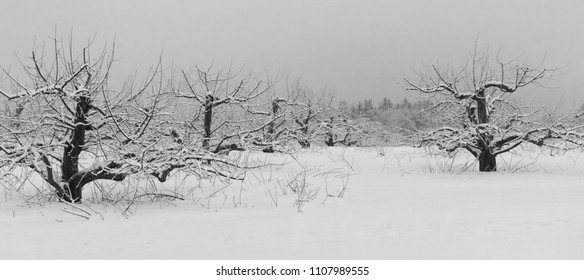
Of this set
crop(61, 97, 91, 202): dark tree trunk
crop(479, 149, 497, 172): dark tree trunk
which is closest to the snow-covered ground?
Answer: crop(61, 97, 91, 202): dark tree trunk

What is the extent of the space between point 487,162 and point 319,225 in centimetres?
797

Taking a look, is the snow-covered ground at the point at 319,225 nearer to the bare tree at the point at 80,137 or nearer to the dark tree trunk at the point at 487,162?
the bare tree at the point at 80,137

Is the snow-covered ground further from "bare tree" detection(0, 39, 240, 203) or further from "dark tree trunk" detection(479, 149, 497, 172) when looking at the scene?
"dark tree trunk" detection(479, 149, 497, 172)

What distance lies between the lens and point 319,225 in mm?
4852

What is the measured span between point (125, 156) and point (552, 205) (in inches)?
252

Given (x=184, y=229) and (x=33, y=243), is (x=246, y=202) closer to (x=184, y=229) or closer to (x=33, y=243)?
(x=184, y=229)

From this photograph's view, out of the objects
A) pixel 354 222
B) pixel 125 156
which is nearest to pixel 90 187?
pixel 125 156

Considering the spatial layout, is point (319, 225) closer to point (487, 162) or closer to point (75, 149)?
point (75, 149)

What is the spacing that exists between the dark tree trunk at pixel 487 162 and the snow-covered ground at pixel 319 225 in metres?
2.93

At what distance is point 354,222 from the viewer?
498cm

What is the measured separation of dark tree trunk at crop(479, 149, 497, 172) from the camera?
36.0 feet

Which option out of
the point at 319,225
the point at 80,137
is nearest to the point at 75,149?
the point at 80,137

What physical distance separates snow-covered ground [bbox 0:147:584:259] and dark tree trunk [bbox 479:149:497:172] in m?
2.93
